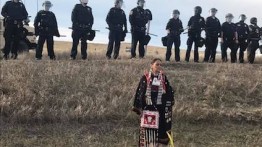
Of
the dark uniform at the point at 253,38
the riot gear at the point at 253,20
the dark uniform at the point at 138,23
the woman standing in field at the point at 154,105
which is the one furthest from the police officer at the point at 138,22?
the woman standing in field at the point at 154,105

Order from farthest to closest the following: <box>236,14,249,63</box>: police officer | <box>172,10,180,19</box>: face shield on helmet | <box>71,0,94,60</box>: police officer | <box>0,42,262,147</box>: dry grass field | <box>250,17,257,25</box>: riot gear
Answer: <box>250,17,257,25</box>: riot gear < <box>236,14,249,63</box>: police officer < <box>172,10,180,19</box>: face shield on helmet < <box>71,0,94,60</box>: police officer < <box>0,42,262,147</box>: dry grass field

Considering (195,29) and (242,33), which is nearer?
(195,29)

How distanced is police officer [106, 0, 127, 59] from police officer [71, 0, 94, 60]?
610 mm

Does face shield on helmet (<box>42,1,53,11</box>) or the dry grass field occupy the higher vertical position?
face shield on helmet (<box>42,1,53,11</box>)

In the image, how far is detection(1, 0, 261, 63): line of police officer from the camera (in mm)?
15719

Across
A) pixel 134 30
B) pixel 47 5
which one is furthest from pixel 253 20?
pixel 47 5

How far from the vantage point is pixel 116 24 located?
54.2 ft

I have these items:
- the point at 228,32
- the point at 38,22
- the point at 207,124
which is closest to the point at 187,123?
the point at 207,124

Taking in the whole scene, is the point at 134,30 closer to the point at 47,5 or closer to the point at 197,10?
the point at 197,10

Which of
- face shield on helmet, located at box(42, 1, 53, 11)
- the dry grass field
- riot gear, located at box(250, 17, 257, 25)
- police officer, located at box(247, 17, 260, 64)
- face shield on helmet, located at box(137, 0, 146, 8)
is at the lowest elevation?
the dry grass field

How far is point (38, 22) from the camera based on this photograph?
15.7 meters

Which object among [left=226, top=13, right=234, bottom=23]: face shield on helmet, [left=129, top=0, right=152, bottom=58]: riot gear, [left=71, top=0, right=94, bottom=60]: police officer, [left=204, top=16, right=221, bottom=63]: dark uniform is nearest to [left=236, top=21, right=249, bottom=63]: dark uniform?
[left=226, top=13, right=234, bottom=23]: face shield on helmet

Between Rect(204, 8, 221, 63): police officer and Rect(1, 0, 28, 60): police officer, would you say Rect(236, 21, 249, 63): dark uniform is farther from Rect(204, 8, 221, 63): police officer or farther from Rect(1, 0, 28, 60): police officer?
Rect(1, 0, 28, 60): police officer

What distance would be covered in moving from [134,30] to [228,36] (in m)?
3.65
